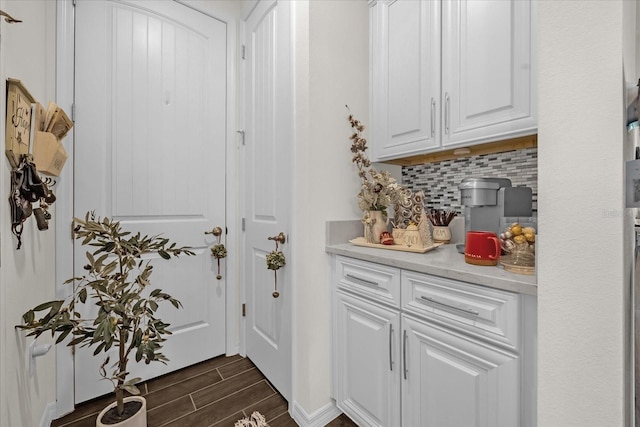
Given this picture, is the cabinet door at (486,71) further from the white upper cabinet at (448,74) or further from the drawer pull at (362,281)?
the drawer pull at (362,281)

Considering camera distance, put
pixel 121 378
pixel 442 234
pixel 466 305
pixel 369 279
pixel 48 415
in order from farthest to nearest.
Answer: pixel 442 234
pixel 48 415
pixel 369 279
pixel 121 378
pixel 466 305

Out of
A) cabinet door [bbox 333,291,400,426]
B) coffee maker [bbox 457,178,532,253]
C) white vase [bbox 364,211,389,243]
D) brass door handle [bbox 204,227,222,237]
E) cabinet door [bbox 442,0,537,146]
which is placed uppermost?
cabinet door [bbox 442,0,537,146]

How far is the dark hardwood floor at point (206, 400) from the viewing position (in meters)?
1.45

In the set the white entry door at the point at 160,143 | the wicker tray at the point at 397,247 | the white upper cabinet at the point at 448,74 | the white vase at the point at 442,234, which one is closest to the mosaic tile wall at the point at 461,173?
the white vase at the point at 442,234

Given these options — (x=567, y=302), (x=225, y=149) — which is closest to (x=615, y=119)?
(x=567, y=302)

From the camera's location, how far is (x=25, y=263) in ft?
3.70

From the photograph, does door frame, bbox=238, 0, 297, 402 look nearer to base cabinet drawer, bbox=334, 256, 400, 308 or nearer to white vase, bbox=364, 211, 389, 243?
base cabinet drawer, bbox=334, 256, 400, 308

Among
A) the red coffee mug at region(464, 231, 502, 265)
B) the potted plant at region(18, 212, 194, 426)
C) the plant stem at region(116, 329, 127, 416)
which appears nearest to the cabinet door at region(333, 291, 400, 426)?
the red coffee mug at region(464, 231, 502, 265)

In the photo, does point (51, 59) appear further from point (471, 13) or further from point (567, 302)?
point (567, 302)

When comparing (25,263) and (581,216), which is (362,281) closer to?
(581,216)

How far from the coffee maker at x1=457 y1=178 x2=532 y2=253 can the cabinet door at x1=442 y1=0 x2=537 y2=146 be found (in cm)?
20

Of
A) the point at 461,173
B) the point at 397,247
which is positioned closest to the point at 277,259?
the point at 397,247

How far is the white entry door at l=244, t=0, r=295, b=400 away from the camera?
156cm

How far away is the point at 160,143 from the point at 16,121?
32.5 inches
